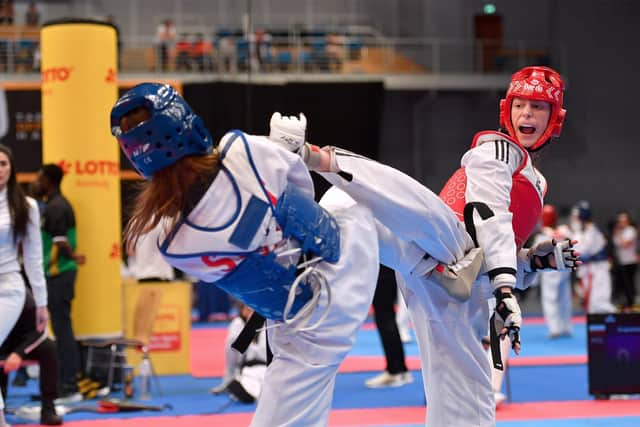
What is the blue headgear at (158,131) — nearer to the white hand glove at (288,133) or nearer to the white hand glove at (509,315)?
the white hand glove at (288,133)

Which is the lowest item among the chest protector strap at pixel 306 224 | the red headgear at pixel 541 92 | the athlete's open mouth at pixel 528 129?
the chest protector strap at pixel 306 224

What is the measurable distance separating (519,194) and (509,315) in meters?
0.71

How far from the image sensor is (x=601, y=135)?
22.7 meters

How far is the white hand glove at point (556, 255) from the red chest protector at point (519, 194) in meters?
0.11

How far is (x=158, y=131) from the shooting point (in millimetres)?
2895

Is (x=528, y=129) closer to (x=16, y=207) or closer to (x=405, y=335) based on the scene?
(x=16, y=207)

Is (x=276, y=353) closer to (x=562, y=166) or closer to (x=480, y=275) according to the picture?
(x=480, y=275)

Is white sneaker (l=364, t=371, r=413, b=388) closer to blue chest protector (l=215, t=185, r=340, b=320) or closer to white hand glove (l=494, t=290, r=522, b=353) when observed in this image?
white hand glove (l=494, t=290, r=522, b=353)

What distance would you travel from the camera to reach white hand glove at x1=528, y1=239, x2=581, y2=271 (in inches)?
154

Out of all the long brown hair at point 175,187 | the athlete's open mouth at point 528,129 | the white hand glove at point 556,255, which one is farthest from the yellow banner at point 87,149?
the long brown hair at point 175,187

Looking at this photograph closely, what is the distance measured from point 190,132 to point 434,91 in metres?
19.1

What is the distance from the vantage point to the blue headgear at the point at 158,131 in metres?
2.90

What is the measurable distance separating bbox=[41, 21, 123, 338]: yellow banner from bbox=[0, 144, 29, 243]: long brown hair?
7.18 ft

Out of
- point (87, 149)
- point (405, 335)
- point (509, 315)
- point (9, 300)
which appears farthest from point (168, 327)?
point (509, 315)
